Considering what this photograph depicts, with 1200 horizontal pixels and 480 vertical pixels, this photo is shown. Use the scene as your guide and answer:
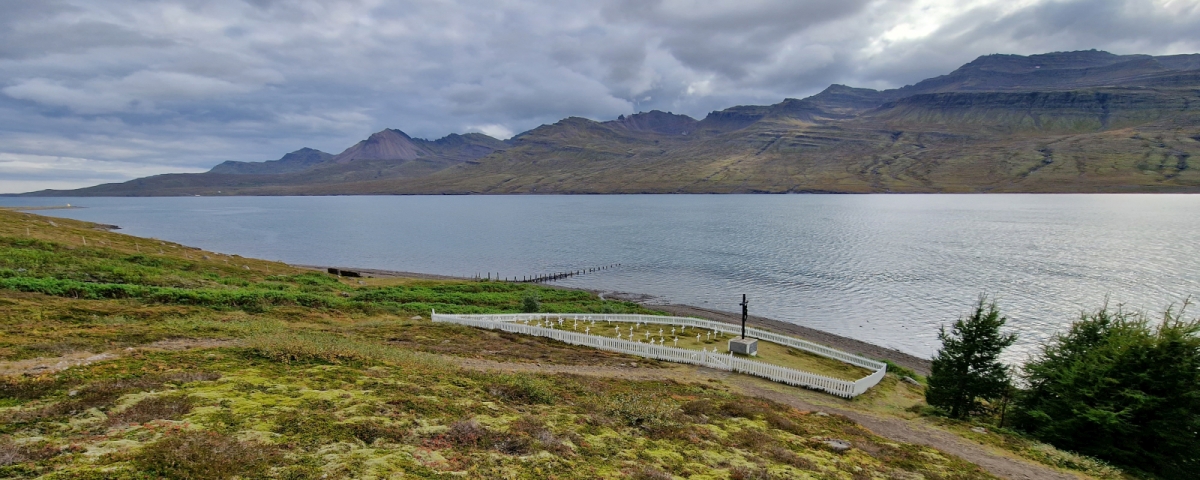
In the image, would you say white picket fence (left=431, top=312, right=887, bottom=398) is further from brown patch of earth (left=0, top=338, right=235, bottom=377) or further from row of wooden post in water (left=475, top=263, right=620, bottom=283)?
row of wooden post in water (left=475, top=263, right=620, bottom=283)

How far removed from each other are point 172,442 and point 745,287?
6319cm

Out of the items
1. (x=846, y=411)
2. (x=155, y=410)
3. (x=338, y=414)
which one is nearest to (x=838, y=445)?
(x=846, y=411)

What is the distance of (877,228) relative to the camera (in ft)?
421

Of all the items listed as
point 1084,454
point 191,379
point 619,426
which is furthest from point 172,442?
point 1084,454

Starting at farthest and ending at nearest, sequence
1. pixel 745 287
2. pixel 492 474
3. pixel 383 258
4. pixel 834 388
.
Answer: pixel 383 258
pixel 745 287
pixel 834 388
pixel 492 474

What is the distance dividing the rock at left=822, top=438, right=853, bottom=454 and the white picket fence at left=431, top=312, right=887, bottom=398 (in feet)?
27.8

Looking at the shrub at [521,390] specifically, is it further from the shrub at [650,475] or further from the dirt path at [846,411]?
the shrub at [650,475]

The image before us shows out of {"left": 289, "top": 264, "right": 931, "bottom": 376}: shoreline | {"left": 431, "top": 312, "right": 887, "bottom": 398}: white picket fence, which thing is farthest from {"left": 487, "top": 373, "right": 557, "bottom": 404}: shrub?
{"left": 289, "top": 264, "right": 931, "bottom": 376}: shoreline

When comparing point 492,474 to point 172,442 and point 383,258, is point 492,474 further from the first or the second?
point 383,258

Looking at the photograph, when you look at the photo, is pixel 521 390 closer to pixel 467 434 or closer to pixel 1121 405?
pixel 467 434

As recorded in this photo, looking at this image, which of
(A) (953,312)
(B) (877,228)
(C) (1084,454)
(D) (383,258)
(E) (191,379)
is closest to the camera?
(E) (191,379)

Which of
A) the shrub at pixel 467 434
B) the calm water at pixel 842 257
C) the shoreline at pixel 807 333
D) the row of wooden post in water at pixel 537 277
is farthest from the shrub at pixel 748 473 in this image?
the row of wooden post in water at pixel 537 277

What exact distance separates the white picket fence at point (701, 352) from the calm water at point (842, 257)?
17264 millimetres

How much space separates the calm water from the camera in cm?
5384
